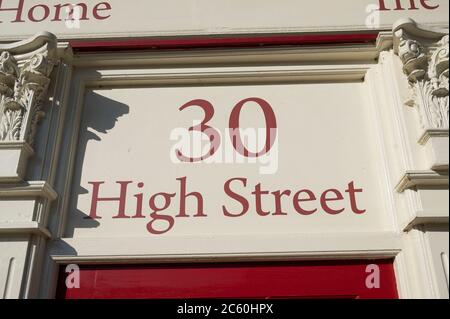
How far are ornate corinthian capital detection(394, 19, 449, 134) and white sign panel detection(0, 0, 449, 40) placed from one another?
0.89 ft

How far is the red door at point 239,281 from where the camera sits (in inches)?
109

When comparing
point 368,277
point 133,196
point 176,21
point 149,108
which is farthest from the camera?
point 176,21

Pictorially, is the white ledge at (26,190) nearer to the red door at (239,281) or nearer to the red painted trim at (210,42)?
the red door at (239,281)

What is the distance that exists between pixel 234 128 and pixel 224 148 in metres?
0.16

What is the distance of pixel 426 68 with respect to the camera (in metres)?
3.17

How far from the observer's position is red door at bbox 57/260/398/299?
2773mm

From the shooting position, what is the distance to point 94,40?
11.7 ft

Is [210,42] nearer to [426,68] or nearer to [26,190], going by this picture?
[426,68]

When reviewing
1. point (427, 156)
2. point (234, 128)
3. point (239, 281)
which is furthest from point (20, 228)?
point (427, 156)

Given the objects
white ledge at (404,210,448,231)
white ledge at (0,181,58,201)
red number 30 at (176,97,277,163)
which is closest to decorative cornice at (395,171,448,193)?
white ledge at (404,210,448,231)

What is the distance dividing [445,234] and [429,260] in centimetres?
17

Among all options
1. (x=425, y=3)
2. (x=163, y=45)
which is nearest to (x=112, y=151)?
(x=163, y=45)
